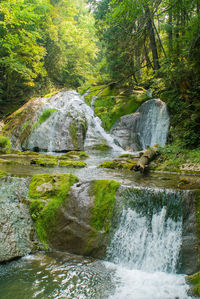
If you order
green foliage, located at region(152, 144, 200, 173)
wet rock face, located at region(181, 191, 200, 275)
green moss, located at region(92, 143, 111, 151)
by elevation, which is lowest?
wet rock face, located at region(181, 191, 200, 275)

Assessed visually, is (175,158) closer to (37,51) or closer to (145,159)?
(145,159)

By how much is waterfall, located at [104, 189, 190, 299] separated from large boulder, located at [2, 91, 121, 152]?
8535mm

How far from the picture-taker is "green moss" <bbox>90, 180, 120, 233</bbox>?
4363 mm

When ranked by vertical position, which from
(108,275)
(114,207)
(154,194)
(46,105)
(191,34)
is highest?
(191,34)

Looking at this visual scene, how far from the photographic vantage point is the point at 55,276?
3365mm

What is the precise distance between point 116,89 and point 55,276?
16.9 meters

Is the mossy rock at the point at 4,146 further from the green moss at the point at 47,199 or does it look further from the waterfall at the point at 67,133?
the green moss at the point at 47,199

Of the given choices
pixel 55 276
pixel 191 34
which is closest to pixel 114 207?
pixel 55 276

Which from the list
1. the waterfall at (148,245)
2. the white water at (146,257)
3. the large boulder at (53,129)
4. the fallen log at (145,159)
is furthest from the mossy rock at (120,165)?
the large boulder at (53,129)

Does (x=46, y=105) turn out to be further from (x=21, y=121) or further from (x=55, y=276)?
(x=55, y=276)

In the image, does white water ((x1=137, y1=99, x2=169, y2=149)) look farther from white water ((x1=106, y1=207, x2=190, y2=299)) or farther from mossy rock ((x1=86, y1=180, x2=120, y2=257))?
white water ((x1=106, y1=207, x2=190, y2=299))

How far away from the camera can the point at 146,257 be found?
152 inches

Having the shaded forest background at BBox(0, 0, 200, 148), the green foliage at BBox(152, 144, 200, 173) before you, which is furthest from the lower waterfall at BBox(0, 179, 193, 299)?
the shaded forest background at BBox(0, 0, 200, 148)

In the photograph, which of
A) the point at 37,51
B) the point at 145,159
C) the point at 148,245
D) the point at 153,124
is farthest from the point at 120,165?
the point at 37,51
